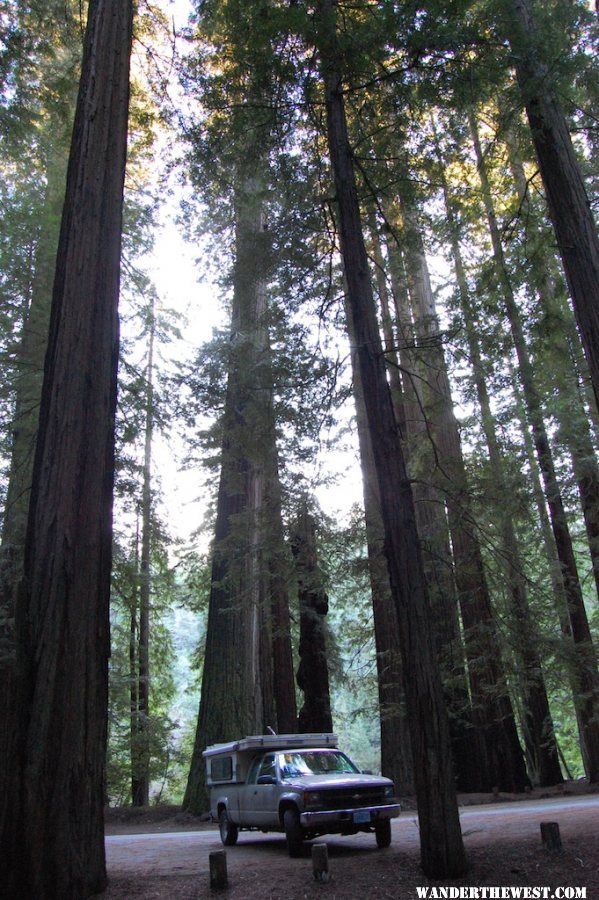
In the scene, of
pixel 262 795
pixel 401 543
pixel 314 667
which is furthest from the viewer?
pixel 314 667

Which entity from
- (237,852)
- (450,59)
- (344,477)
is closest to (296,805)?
(237,852)

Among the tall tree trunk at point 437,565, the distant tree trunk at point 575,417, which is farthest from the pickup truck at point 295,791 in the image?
the distant tree trunk at point 575,417

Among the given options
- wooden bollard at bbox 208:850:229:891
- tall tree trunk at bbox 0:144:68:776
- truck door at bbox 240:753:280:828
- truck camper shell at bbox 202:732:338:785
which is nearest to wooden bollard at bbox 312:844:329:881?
wooden bollard at bbox 208:850:229:891

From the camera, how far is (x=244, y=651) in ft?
45.9

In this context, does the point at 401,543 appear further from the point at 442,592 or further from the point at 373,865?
the point at 373,865

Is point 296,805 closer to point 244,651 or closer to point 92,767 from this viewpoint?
Result: point 92,767

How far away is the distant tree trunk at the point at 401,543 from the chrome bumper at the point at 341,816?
1.58 metres

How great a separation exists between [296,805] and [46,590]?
443 centimetres

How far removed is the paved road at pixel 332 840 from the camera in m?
7.77

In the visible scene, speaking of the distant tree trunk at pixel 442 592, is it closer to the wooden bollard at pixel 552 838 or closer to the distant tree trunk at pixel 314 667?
the wooden bollard at pixel 552 838

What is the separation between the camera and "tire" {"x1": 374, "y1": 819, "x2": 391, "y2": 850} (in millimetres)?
8188

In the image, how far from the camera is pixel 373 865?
7.09 meters

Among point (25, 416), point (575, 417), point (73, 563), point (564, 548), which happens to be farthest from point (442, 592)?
point (25, 416)

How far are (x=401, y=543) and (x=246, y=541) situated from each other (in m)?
4.52
